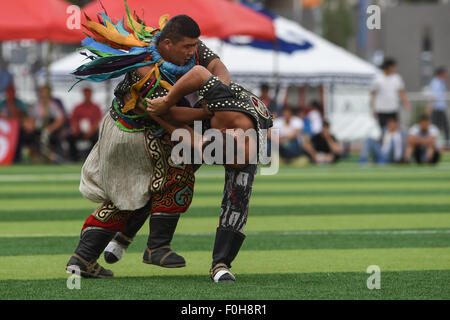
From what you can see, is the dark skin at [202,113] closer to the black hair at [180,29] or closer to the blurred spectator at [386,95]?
the black hair at [180,29]

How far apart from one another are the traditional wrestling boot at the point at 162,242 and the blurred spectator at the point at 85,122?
14205 mm

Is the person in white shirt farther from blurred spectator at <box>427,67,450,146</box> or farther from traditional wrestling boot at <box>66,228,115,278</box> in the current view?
traditional wrestling boot at <box>66,228,115,278</box>

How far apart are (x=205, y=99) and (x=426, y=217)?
479cm

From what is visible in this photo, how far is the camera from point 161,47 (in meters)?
5.76

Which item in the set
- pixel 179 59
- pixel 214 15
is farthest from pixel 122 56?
pixel 214 15

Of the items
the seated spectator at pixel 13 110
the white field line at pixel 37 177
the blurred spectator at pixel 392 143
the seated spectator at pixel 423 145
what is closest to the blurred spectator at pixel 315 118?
the blurred spectator at pixel 392 143

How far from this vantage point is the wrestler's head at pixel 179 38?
18.5ft

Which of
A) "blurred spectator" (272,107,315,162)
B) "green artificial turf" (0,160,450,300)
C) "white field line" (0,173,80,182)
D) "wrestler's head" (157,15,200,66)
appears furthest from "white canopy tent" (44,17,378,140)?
"wrestler's head" (157,15,200,66)

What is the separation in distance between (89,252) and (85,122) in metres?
14.4

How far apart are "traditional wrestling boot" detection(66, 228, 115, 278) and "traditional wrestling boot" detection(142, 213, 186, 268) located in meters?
0.26

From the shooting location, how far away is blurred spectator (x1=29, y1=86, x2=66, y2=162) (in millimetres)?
19984

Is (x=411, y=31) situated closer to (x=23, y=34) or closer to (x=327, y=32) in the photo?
(x=327, y=32)

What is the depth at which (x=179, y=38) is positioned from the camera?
18.6 feet

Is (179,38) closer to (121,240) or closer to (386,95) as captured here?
(121,240)
